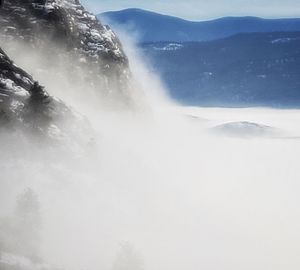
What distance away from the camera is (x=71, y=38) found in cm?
7938

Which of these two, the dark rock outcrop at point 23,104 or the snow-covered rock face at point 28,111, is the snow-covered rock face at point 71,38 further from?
the snow-covered rock face at point 28,111

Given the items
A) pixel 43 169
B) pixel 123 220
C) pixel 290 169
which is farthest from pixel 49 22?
pixel 290 169

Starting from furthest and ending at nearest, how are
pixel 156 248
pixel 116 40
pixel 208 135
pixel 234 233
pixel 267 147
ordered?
1. pixel 267 147
2. pixel 208 135
3. pixel 116 40
4. pixel 234 233
5. pixel 156 248

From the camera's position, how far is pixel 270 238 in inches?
2259

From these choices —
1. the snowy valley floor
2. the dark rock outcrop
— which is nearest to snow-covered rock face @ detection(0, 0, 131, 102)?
the snowy valley floor

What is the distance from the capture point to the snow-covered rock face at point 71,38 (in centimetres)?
7301

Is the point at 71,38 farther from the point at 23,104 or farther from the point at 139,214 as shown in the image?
the point at 139,214

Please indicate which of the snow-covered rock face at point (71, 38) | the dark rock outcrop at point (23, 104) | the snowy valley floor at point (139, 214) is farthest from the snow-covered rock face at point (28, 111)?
the snow-covered rock face at point (71, 38)

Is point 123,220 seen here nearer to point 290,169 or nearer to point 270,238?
point 270,238

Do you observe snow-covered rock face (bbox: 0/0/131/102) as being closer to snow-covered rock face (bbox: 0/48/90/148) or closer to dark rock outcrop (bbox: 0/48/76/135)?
dark rock outcrop (bbox: 0/48/76/135)

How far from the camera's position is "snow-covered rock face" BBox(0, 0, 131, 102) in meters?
73.0

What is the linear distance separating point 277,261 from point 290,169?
86.1 m

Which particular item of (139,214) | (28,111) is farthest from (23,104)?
(139,214)

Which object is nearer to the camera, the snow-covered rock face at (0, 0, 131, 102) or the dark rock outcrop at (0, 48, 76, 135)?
the dark rock outcrop at (0, 48, 76, 135)
